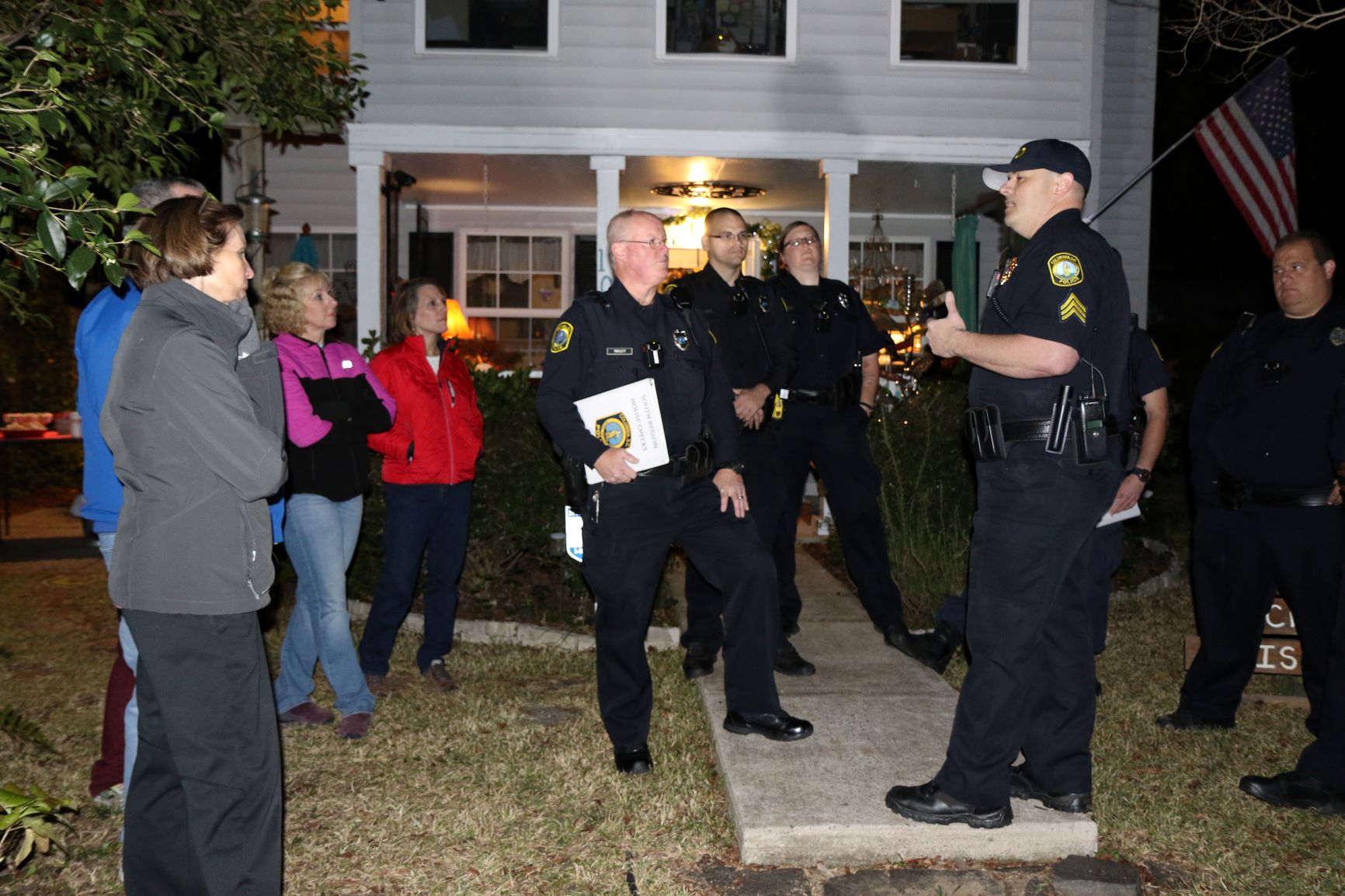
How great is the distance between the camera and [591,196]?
13.8 meters

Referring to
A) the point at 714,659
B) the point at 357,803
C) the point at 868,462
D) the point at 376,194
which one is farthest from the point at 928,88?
the point at 357,803

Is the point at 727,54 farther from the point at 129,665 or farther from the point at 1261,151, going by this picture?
the point at 129,665

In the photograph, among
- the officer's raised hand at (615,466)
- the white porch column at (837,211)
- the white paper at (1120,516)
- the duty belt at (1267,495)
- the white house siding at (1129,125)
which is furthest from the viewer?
the white house siding at (1129,125)

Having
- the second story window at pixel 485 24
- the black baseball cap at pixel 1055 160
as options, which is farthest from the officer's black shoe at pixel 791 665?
the second story window at pixel 485 24

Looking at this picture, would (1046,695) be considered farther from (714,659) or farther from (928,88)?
(928,88)

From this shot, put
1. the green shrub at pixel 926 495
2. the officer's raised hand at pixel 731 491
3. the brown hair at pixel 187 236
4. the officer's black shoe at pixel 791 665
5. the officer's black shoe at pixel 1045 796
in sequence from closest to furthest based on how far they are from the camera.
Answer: the brown hair at pixel 187 236
the officer's black shoe at pixel 1045 796
the officer's raised hand at pixel 731 491
the officer's black shoe at pixel 791 665
the green shrub at pixel 926 495

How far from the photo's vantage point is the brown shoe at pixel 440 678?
6043 millimetres

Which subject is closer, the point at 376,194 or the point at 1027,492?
the point at 1027,492

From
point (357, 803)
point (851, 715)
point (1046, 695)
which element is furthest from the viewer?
point (851, 715)

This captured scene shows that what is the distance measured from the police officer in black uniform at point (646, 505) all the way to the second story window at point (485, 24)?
25.3ft

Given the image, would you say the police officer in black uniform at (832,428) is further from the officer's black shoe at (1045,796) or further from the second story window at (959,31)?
the second story window at (959,31)

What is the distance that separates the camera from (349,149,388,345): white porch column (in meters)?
11.2

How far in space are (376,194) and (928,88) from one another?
5696mm

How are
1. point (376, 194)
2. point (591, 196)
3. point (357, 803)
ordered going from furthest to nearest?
1. point (591, 196)
2. point (376, 194)
3. point (357, 803)
